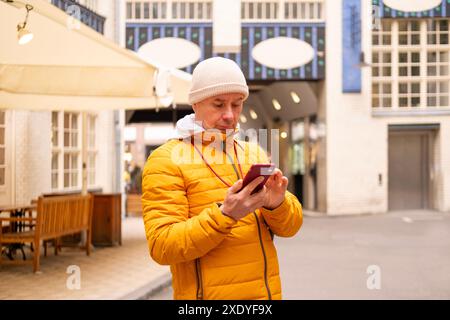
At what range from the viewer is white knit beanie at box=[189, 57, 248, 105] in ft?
5.81

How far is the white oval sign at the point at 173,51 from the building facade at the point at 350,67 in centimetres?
6

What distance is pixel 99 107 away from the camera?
877cm

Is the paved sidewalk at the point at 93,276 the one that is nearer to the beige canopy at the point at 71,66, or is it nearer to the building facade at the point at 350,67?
the beige canopy at the point at 71,66

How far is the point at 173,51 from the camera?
1641cm

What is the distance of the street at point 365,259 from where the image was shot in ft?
19.8

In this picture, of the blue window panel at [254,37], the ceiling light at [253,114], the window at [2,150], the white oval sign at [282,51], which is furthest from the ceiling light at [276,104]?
the window at [2,150]

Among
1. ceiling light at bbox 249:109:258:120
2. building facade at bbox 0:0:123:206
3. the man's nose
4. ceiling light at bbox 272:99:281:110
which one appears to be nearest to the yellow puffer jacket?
the man's nose

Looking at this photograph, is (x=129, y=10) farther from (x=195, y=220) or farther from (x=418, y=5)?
(x=195, y=220)

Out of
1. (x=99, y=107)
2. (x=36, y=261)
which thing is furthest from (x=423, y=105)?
(x=36, y=261)

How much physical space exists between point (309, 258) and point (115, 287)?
315 cm

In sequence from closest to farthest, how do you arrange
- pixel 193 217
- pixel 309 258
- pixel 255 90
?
pixel 193 217 < pixel 309 258 < pixel 255 90

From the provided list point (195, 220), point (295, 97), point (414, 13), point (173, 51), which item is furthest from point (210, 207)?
point (295, 97)
